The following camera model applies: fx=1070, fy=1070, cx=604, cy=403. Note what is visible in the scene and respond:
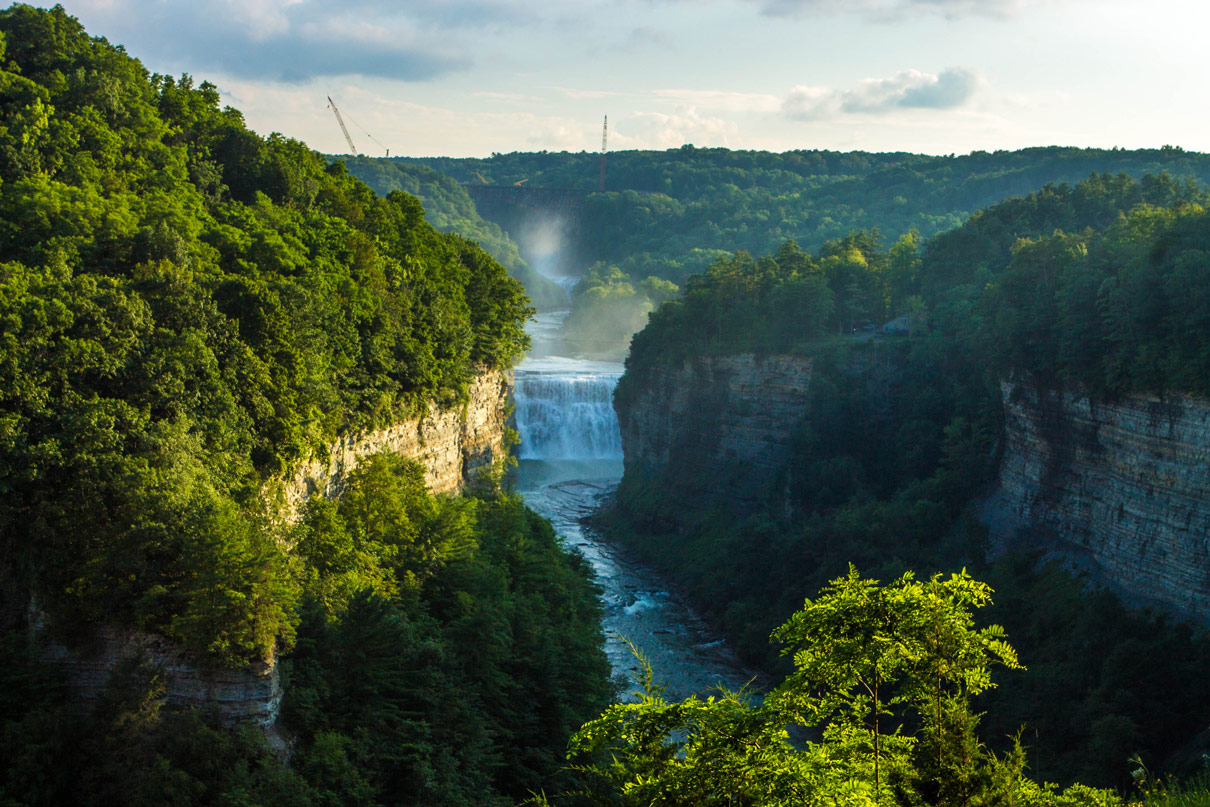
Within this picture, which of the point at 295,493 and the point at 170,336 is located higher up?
the point at 170,336

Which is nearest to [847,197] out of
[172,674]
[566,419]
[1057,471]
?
[566,419]

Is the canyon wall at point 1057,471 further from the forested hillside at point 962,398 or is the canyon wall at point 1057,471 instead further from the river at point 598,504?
the river at point 598,504

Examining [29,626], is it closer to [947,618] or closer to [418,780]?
[418,780]

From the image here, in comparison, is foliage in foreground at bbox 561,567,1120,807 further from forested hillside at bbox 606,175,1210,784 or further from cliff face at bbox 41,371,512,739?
forested hillside at bbox 606,175,1210,784

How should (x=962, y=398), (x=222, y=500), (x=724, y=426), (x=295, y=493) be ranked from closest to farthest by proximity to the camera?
(x=222, y=500) < (x=295, y=493) < (x=962, y=398) < (x=724, y=426)

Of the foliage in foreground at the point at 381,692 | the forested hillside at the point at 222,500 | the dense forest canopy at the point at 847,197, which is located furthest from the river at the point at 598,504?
the dense forest canopy at the point at 847,197

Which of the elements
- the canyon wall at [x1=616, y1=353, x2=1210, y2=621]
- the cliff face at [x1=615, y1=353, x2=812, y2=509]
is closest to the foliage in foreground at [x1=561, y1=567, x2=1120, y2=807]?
the canyon wall at [x1=616, y1=353, x2=1210, y2=621]

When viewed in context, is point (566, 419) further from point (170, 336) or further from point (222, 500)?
point (222, 500)
